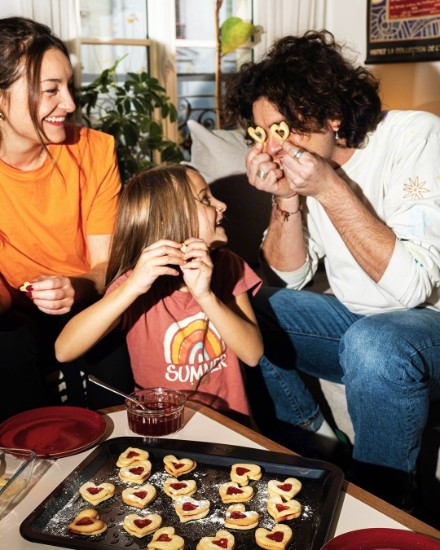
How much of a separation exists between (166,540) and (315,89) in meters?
1.26

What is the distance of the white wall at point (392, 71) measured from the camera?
12.0ft

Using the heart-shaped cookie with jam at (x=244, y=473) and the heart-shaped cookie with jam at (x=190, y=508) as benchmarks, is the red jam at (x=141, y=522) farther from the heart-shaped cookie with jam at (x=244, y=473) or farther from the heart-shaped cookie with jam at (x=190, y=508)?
the heart-shaped cookie with jam at (x=244, y=473)

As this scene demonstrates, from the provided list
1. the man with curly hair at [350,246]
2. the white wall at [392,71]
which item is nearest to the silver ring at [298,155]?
the man with curly hair at [350,246]

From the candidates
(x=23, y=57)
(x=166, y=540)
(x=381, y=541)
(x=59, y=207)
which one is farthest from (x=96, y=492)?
(x=23, y=57)

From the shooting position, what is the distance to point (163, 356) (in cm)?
169

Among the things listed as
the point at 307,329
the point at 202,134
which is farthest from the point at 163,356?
the point at 202,134

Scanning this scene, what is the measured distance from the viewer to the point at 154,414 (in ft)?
4.26

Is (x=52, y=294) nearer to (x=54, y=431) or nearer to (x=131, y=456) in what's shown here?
(x=54, y=431)

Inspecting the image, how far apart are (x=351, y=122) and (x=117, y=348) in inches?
33.6

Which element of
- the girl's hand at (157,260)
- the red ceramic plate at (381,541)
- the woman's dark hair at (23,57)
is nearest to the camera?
the red ceramic plate at (381,541)

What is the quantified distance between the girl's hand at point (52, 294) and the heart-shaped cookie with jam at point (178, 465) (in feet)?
1.94

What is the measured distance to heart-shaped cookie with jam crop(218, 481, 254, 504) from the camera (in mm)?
1075

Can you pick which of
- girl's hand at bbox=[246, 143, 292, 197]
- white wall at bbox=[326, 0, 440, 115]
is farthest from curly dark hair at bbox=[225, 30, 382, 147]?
white wall at bbox=[326, 0, 440, 115]

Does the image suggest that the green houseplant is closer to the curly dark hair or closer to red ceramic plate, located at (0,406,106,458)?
the curly dark hair
